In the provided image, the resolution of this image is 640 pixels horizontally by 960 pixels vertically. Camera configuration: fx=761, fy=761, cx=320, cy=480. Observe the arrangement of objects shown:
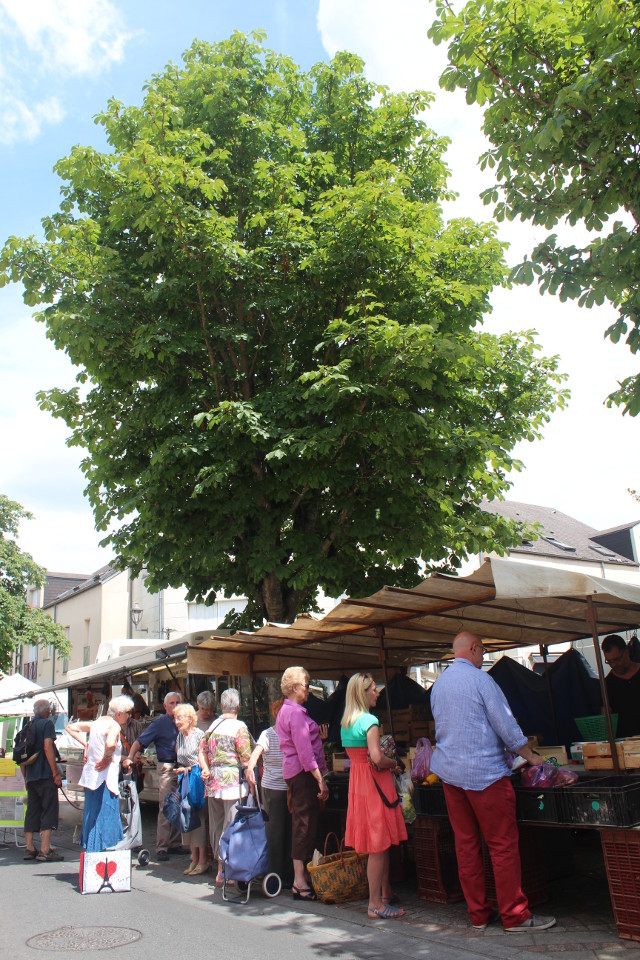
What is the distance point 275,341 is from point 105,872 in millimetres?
7201

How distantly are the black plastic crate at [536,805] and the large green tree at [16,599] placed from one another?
85.0 feet

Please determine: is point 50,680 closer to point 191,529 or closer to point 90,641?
point 90,641

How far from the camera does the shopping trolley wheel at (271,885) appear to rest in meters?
6.98

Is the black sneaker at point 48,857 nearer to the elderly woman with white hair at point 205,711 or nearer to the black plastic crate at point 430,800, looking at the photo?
the elderly woman with white hair at point 205,711

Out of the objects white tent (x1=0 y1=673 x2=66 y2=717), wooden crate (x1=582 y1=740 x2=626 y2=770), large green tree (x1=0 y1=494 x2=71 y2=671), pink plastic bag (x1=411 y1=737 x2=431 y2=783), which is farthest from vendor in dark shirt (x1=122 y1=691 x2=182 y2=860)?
large green tree (x1=0 y1=494 x2=71 y2=671)

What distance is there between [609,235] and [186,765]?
7.05 m

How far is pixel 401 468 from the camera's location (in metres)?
9.99

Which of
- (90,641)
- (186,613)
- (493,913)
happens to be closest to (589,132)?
(493,913)

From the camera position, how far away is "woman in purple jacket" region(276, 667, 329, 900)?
269 inches

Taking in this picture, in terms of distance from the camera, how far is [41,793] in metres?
9.92

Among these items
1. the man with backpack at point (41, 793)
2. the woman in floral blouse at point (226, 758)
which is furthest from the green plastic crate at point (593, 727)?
the man with backpack at point (41, 793)

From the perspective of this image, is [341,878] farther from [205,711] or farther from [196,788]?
[205,711]

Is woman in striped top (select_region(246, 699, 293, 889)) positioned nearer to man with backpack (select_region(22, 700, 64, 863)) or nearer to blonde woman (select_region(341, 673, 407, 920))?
blonde woman (select_region(341, 673, 407, 920))

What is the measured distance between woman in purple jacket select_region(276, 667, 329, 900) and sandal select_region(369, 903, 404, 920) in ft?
3.06
